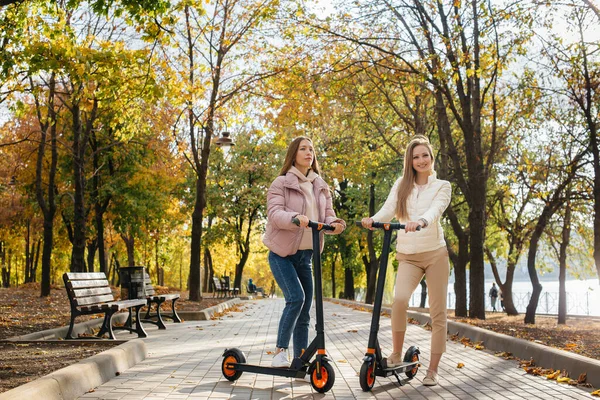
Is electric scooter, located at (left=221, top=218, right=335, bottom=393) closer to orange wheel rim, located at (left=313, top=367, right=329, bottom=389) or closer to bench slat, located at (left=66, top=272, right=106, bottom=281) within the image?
orange wheel rim, located at (left=313, top=367, right=329, bottom=389)

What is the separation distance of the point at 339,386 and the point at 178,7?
6950 mm

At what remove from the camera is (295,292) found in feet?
20.4

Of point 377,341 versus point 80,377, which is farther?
point 377,341

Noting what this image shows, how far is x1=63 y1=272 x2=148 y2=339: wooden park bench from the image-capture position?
8.98 m

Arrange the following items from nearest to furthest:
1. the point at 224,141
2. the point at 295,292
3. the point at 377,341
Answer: the point at 377,341
the point at 295,292
the point at 224,141

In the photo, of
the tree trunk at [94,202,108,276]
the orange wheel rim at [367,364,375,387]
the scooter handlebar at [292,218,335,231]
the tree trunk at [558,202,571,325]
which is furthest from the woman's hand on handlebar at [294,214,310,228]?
the tree trunk at [94,202,108,276]

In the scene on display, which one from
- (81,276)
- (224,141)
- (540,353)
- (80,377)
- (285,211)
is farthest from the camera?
(224,141)

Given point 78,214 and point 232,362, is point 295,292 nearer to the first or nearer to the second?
point 232,362

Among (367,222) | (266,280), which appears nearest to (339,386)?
(367,222)

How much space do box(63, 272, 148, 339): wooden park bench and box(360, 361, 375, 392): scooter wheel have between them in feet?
13.6

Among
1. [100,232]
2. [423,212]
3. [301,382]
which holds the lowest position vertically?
[301,382]

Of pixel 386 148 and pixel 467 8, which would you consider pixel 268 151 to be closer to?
pixel 386 148

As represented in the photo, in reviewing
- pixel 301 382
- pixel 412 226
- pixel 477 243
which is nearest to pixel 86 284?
pixel 301 382

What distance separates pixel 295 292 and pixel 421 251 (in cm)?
114
